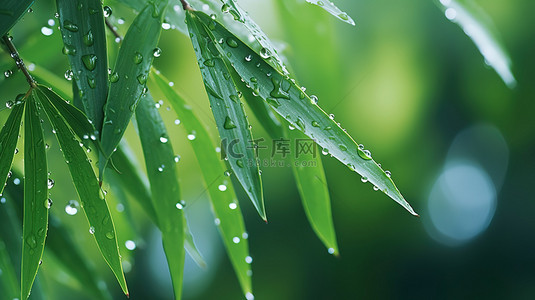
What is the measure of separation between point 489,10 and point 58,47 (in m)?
2.52

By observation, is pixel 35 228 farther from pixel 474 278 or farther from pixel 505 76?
pixel 474 278

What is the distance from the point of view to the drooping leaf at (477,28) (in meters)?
0.72

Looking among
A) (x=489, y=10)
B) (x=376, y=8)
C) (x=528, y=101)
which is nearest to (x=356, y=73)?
(x=376, y=8)

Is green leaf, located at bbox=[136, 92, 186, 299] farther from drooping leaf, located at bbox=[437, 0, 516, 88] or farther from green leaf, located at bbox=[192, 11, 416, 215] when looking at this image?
drooping leaf, located at bbox=[437, 0, 516, 88]

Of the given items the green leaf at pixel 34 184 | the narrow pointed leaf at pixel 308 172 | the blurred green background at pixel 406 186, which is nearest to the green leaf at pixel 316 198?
the narrow pointed leaf at pixel 308 172

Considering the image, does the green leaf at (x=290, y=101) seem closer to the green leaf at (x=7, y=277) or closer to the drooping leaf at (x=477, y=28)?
the drooping leaf at (x=477, y=28)

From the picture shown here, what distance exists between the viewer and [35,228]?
0.49 m

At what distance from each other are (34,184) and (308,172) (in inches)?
14.2

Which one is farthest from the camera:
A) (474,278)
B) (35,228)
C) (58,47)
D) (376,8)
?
(474,278)

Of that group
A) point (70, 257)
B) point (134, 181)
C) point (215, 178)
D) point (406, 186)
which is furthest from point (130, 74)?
point (406, 186)

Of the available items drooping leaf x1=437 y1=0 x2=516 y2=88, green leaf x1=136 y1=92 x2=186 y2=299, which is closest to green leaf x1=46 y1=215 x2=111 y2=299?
green leaf x1=136 y1=92 x2=186 y2=299

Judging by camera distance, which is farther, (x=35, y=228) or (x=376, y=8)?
(x=376, y=8)

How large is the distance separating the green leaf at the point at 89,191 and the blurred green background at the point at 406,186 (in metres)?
1.97

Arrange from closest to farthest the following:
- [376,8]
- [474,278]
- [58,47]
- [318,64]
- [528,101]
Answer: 1. [58,47]
2. [318,64]
3. [376,8]
4. [528,101]
5. [474,278]
